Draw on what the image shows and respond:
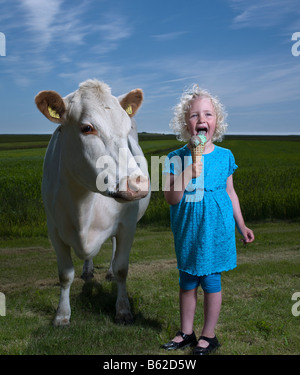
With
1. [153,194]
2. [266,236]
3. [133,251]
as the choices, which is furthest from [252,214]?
[133,251]

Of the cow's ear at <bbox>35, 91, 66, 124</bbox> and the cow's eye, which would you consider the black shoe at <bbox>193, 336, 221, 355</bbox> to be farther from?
the cow's ear at <bbox>35, 91, 66, 124</bbox>

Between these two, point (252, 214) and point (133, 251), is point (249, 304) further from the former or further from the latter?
point (252, 214)

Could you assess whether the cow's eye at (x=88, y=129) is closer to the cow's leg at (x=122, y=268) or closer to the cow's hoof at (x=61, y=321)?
the cow's leg at (x=122, y=268)

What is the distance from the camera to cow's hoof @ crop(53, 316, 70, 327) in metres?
4.29

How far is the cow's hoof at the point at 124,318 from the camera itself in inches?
171

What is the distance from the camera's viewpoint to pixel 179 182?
3.26 metres

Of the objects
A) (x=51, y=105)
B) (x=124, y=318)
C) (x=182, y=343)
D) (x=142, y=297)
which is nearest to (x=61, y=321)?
(x=124, y=318)

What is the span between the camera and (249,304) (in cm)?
480

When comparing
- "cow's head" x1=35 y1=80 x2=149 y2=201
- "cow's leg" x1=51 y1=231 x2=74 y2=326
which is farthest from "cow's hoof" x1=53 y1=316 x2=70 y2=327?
"cow's head" x1=35 y1=80 x2=149 y2=201

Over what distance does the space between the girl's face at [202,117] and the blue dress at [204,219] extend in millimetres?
189

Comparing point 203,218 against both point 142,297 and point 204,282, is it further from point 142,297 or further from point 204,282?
point 142,297

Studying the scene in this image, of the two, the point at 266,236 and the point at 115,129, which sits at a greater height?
the point at 115,129

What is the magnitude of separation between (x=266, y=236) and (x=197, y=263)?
17.9ft

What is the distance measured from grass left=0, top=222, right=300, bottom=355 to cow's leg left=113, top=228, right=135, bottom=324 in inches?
5.0
